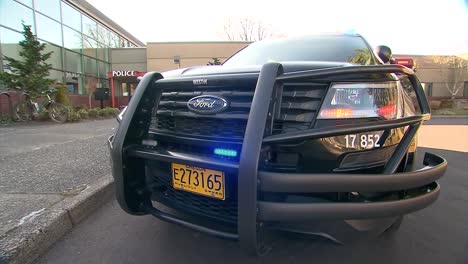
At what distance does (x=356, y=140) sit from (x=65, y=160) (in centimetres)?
433

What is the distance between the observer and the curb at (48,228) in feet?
7.02

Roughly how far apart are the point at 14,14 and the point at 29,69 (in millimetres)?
3225

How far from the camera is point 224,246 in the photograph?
2422mm

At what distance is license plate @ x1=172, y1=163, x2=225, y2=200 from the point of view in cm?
179

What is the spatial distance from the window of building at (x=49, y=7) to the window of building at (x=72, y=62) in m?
1.96

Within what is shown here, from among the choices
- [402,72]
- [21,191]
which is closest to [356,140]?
[402,72]

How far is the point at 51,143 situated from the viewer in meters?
6.21

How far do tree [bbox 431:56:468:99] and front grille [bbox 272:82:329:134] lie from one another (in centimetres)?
3276

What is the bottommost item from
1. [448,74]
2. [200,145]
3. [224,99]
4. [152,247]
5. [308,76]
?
[152,247]

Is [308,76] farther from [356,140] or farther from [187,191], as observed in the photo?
[187,191]

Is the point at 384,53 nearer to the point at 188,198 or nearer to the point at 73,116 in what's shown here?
the point at 188,198

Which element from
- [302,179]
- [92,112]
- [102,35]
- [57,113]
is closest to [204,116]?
[302,179]

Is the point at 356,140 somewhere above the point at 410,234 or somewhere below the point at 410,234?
above

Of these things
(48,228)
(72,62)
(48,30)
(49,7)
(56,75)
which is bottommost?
(48,228)
